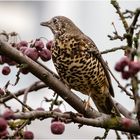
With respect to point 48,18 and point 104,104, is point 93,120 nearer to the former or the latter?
point 104,104

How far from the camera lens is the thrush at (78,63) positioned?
350cm

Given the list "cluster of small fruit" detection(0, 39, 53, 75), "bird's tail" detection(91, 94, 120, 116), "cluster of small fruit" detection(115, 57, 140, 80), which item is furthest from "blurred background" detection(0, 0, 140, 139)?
"cluster of small fruit" detection(115, 57, 140, 80)

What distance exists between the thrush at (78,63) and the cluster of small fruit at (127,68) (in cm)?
142

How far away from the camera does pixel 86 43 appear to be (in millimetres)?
3576

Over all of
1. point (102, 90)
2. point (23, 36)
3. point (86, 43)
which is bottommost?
point (23, 36)

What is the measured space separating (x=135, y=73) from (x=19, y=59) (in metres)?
0.73

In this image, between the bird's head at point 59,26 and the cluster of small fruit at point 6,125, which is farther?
the bird's head at point 59,26

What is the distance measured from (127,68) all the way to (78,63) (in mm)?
→ 1564

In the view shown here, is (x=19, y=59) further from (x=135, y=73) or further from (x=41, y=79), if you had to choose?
(x=135, y=73)

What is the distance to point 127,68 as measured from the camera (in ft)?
6.34

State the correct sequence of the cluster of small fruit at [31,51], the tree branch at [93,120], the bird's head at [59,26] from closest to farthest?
the tree branch at [93,120] < the cluster of small fruit at [31,51] < the bird's head at [59,26]

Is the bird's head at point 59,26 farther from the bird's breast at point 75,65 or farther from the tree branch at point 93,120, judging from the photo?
the tree branch at point 93,120

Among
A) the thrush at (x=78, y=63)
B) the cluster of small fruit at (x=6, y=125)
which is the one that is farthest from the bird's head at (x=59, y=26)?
the cluster of small fruit at (x=6, y=125)

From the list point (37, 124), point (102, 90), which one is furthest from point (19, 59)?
point (37, 124)
